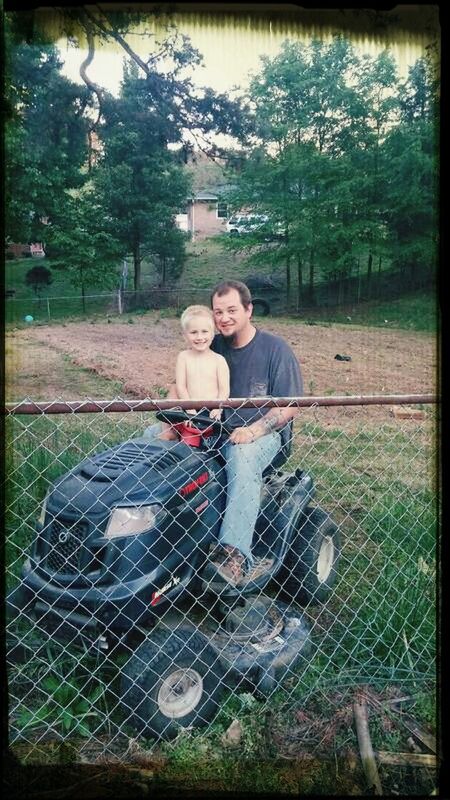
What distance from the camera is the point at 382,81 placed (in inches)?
100

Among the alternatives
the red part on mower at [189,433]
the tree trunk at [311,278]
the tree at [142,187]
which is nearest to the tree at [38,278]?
the tree at [142,187]

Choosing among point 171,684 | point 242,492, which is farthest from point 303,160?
point 171,684

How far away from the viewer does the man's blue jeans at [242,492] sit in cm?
241

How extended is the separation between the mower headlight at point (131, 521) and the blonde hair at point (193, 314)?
88cm

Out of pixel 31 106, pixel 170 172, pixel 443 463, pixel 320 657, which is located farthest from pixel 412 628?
pixel 31 106

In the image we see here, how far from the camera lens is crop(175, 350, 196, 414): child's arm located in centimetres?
264

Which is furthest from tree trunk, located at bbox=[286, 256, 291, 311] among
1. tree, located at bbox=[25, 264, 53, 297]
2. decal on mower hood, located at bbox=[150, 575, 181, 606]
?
decal on mower hood, located at bbox=[150, 575, 181, 606]

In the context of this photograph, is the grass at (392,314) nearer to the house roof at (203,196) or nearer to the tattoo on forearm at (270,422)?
the tattoo on forearm at (270,422)

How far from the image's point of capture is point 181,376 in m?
2.65

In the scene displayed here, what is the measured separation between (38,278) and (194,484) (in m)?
1.06

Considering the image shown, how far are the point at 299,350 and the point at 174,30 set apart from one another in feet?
4.49

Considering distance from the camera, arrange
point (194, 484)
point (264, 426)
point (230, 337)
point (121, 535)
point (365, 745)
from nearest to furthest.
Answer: point (121, 535) → point (365, 745) → point (194, 484) → point (264, 426) → point (230, 337)

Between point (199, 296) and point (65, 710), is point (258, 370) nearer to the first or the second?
point (199, 296)

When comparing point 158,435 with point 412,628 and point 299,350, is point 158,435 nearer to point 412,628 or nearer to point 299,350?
point 299,350
